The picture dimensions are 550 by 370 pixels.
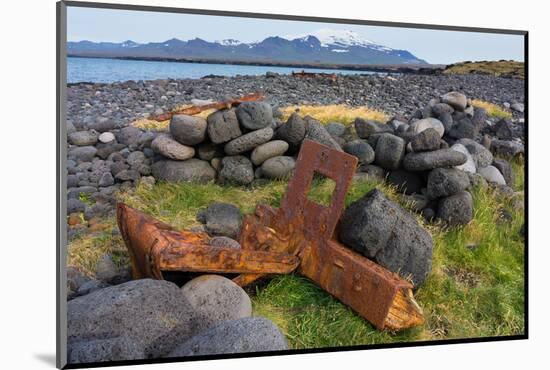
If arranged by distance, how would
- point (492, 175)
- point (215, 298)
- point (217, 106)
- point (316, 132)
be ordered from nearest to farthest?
point (215, 298), point (217, 106), point (316, 132), point (492, 175)

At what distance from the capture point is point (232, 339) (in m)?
3.79

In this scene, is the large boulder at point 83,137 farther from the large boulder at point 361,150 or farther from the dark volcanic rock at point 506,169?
the dark volcanic rock at point 506,169

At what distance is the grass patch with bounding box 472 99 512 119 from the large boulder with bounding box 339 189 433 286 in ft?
4.65

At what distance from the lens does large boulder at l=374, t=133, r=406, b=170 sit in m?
5.40

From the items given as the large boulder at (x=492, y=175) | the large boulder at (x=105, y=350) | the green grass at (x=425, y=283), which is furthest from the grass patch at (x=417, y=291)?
the large boulder at (x=105, y=350)

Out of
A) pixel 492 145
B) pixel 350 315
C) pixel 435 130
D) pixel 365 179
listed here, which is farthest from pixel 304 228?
pixel 492 145

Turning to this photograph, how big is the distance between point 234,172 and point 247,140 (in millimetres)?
247

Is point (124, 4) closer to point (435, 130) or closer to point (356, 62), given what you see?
point (356, 62)

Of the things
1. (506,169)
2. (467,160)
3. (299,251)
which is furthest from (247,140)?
(506,169)

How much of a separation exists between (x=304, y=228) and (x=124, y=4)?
67.0 inches

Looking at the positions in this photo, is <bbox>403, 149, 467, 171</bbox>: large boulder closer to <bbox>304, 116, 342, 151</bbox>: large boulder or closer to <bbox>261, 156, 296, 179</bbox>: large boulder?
<bbox>304, 116, 342, 151</bbox>: large boulder

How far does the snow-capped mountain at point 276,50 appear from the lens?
4316 millimetres

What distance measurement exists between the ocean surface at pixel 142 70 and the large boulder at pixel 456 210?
1369 millimetres

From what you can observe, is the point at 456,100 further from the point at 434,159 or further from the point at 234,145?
the point at 234,145
